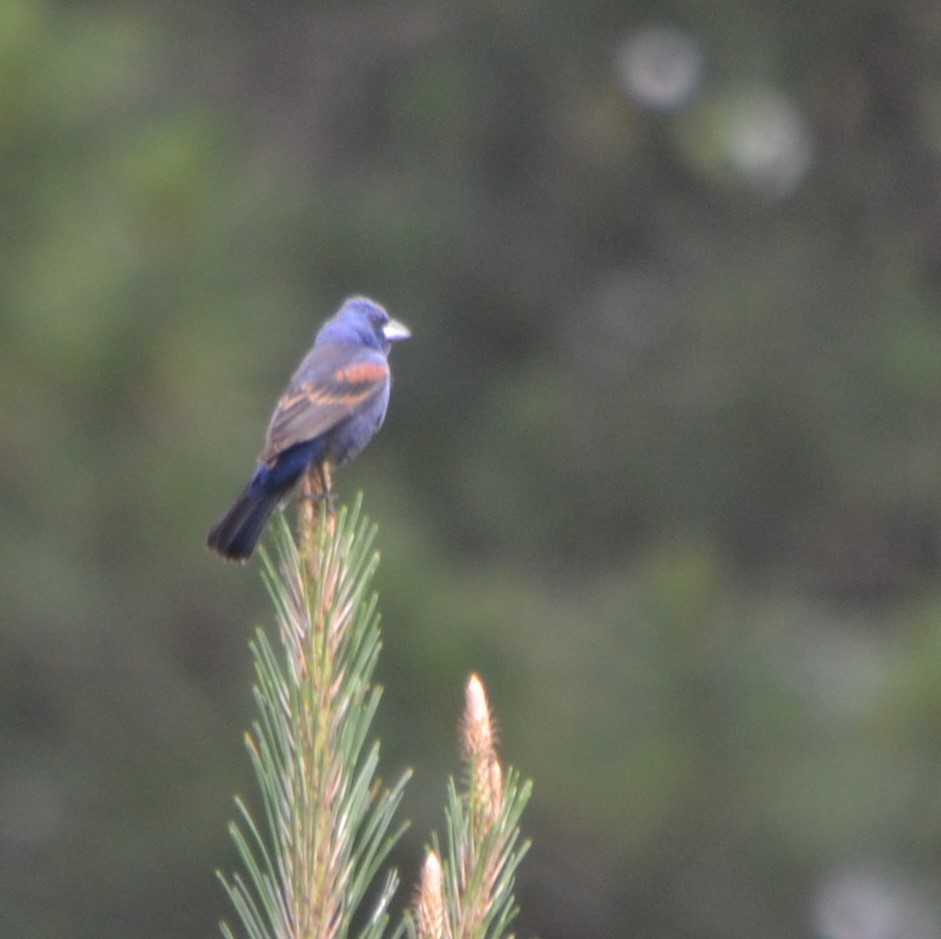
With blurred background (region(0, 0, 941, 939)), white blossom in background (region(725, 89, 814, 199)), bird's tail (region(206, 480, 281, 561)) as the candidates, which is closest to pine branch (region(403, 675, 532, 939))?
bird's tail (region(206, 480, 281, 561))

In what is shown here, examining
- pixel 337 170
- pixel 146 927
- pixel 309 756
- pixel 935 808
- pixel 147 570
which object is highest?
pixel 337 170

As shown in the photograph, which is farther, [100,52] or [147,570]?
[147,570]

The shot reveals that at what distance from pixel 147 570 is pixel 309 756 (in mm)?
5130

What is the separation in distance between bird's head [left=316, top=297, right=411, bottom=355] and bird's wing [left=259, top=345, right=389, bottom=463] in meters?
0.17

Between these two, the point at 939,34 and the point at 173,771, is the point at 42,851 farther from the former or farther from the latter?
the point at 939,34

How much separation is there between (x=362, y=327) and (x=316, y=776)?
3276 millimetres

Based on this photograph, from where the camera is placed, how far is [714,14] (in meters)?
9.95

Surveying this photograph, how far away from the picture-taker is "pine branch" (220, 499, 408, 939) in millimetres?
1701

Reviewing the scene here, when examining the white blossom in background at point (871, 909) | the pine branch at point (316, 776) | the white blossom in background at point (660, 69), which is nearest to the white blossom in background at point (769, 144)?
the white blossom in background at point (660, 69)

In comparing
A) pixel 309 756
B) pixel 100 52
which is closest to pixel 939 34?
pixel 100 52

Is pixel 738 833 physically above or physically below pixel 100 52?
below

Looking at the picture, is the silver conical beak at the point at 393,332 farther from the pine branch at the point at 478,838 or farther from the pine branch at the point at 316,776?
the pine branch at the point at 478,838

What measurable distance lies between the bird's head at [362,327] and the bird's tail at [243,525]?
4.26ft

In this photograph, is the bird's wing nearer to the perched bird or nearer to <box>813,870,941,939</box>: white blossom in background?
the perched bird
